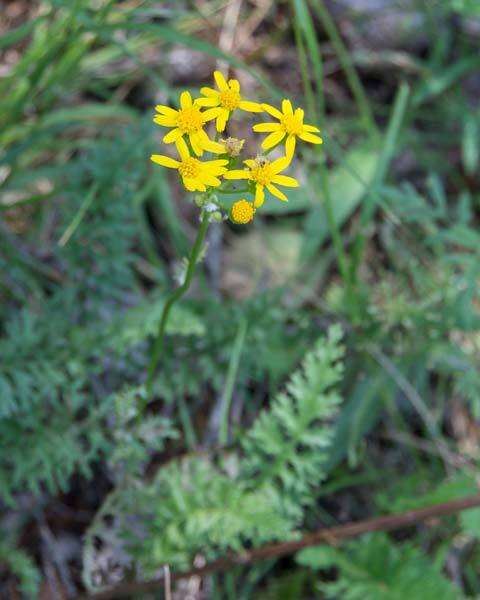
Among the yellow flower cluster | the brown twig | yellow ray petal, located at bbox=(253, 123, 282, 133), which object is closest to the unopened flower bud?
the yellow flower cluster

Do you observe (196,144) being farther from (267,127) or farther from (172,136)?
(267,127)

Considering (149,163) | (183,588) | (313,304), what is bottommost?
(183,588)

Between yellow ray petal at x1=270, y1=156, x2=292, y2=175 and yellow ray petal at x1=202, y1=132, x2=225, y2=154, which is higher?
yellow ray petal at x1=202, y1=132, x2=225, y2=154

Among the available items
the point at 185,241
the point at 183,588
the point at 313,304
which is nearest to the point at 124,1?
the point at 185,241

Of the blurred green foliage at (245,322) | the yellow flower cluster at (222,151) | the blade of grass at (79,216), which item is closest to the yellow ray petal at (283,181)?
the yellow flower cluster at (222,151)

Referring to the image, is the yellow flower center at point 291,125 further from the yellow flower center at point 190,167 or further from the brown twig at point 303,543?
the brown twig at point 303,543

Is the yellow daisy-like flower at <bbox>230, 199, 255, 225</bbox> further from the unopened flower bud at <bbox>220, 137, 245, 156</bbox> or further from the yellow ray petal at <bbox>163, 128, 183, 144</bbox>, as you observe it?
the yellow ray petal at <bbox>163, 128, 183, 144</bbox>

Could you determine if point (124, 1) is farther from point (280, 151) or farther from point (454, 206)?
point (454, 206)
